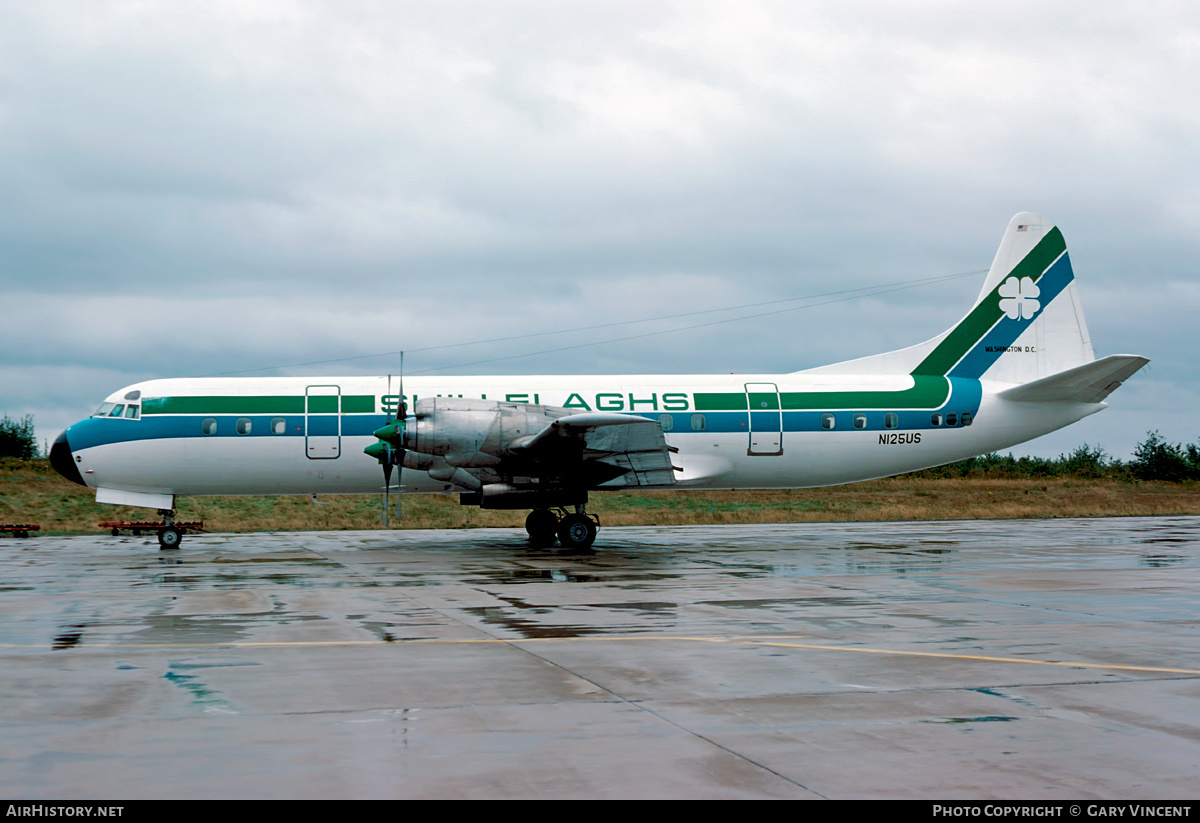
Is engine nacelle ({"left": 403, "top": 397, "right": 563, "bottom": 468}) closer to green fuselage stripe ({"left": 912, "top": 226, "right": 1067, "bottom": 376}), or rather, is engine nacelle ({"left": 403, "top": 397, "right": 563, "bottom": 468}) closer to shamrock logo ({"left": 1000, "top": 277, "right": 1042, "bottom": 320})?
green fuselage stripe ({"left": 912, "top": 226, "right": 1067, "bottom": 376})

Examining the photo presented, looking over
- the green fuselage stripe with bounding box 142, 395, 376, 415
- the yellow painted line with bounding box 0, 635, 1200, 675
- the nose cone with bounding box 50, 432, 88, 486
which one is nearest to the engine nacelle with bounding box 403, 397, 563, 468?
the green fuselage stripe with bounding box 142, 395, 376, 415

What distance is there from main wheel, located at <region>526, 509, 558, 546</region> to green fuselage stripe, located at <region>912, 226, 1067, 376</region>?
10.9 m

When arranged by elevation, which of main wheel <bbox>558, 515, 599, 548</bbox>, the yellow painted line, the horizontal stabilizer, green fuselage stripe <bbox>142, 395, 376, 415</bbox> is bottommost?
the yellow painted line

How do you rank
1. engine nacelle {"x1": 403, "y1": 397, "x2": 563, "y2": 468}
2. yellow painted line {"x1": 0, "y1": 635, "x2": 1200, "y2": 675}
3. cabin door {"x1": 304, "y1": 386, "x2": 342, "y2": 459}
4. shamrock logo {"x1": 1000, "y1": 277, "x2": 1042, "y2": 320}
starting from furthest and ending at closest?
shamrock logo {"x1": 1000, "y1": 277, "x2": 1042, "y2": 320} → cabin door {"x1": 304, "y1": 386, "x2": 342, "y2": 459} → engine nacelle {"x1": 403, "y1": 397, "x2": 563, "y2": 468} → yellow painted line {"x1": 0, "y1": 635, "x2": 1200, "y2": 675}

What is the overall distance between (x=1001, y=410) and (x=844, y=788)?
2258 centimetres

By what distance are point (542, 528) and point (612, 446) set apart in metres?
2.95

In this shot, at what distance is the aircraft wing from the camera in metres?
20.6

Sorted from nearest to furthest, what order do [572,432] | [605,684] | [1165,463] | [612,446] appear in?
[605,684] < [572,432] < [612,446] < [1165,463]

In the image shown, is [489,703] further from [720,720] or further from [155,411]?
[155,411]

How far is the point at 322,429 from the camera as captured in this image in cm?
2398

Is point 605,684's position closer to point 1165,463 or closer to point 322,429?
point 322,429

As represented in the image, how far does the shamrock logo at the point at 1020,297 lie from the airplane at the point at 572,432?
8.0 inches

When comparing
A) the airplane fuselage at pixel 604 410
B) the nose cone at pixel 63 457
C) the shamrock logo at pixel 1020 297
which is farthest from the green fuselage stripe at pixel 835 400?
the nose cone at pixel 63 457

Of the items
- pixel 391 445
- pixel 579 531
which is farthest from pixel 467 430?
pixel 579 531
